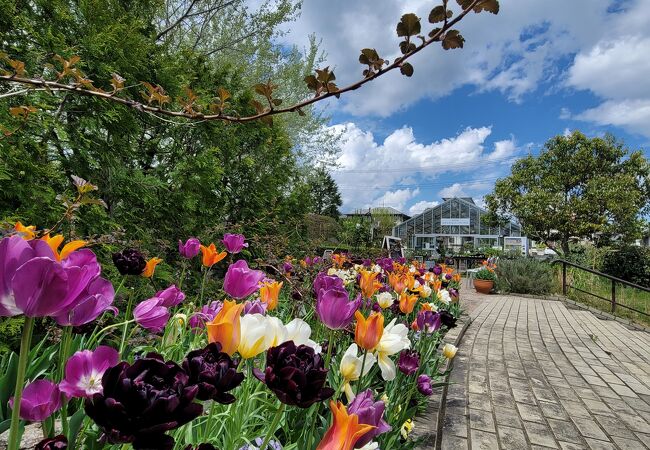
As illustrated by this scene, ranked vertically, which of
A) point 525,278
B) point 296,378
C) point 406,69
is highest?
point 406,69

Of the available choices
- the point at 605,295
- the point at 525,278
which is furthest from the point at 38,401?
the point at 525,278

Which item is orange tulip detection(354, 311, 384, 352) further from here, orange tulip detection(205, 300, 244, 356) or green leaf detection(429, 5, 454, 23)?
green leaf detection(429, 5, 454, 23)

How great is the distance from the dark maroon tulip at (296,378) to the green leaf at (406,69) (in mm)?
774

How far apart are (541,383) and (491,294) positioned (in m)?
8.82

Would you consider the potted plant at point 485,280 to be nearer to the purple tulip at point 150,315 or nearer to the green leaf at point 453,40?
the green leaf at point 453,40

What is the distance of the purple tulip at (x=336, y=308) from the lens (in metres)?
1.06

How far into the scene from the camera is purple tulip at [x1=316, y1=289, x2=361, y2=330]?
106cm

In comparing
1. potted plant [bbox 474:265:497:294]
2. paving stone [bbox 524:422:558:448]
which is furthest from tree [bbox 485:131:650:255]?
paving stone [bbox 524:422:558:448]

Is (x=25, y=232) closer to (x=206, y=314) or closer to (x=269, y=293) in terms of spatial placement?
(x=206, y=314)

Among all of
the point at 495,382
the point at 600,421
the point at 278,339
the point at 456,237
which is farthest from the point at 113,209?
the point at 456,237

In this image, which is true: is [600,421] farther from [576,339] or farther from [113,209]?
[113,209]

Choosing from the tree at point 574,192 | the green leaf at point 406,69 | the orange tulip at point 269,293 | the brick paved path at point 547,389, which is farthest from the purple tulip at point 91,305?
the tree at point 574,192

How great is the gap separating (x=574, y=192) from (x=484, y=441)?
71.2 feet

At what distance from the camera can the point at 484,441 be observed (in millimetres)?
2350
